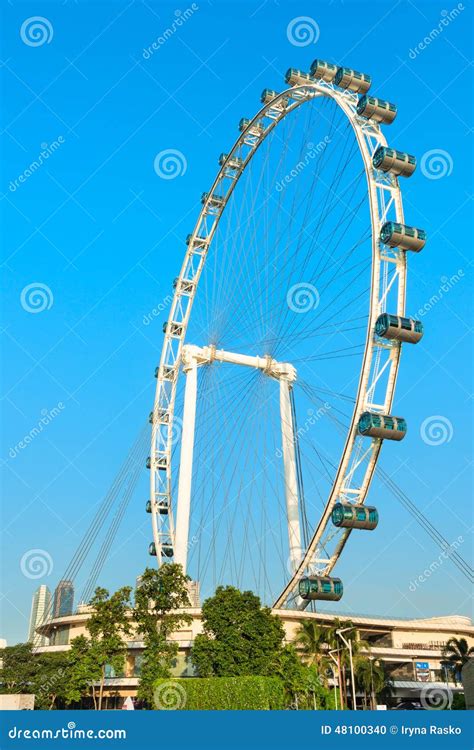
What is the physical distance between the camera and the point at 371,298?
42562 millimetres

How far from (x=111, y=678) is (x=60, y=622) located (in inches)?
373

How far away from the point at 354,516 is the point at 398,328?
10370 mm

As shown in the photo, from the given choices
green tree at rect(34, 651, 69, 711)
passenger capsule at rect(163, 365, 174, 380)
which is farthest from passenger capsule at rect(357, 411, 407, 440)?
passenger capsule at rect(163, 365, 174, 380)

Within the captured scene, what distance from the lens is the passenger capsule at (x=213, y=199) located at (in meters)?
65.4

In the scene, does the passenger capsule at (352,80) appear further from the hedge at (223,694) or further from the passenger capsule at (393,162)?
the hedge at (223,694)

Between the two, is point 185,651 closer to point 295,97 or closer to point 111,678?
point 111,678

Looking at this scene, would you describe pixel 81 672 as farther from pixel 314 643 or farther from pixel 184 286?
pixel 184 286

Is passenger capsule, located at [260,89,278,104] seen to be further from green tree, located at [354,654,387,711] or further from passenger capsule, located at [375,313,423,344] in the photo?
green tree, located at [354,654,387,711]

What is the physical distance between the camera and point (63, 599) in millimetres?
80188

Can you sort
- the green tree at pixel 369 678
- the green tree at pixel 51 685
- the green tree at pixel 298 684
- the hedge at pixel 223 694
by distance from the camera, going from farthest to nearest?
the green tree at pixel 369 678 → the green tree at pixel 51 685 → the green tree at pixel 298 684 → the hedge at pixel 223 694

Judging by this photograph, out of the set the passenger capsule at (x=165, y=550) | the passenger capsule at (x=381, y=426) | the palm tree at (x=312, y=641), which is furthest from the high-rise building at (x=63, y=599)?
the passenger capsule at (x=381, y=426)

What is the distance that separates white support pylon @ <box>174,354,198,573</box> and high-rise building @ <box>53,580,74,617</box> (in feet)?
56.7

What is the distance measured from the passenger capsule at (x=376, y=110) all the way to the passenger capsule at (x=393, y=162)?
2824 millimetres

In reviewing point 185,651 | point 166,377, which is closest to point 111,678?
point 185,651
